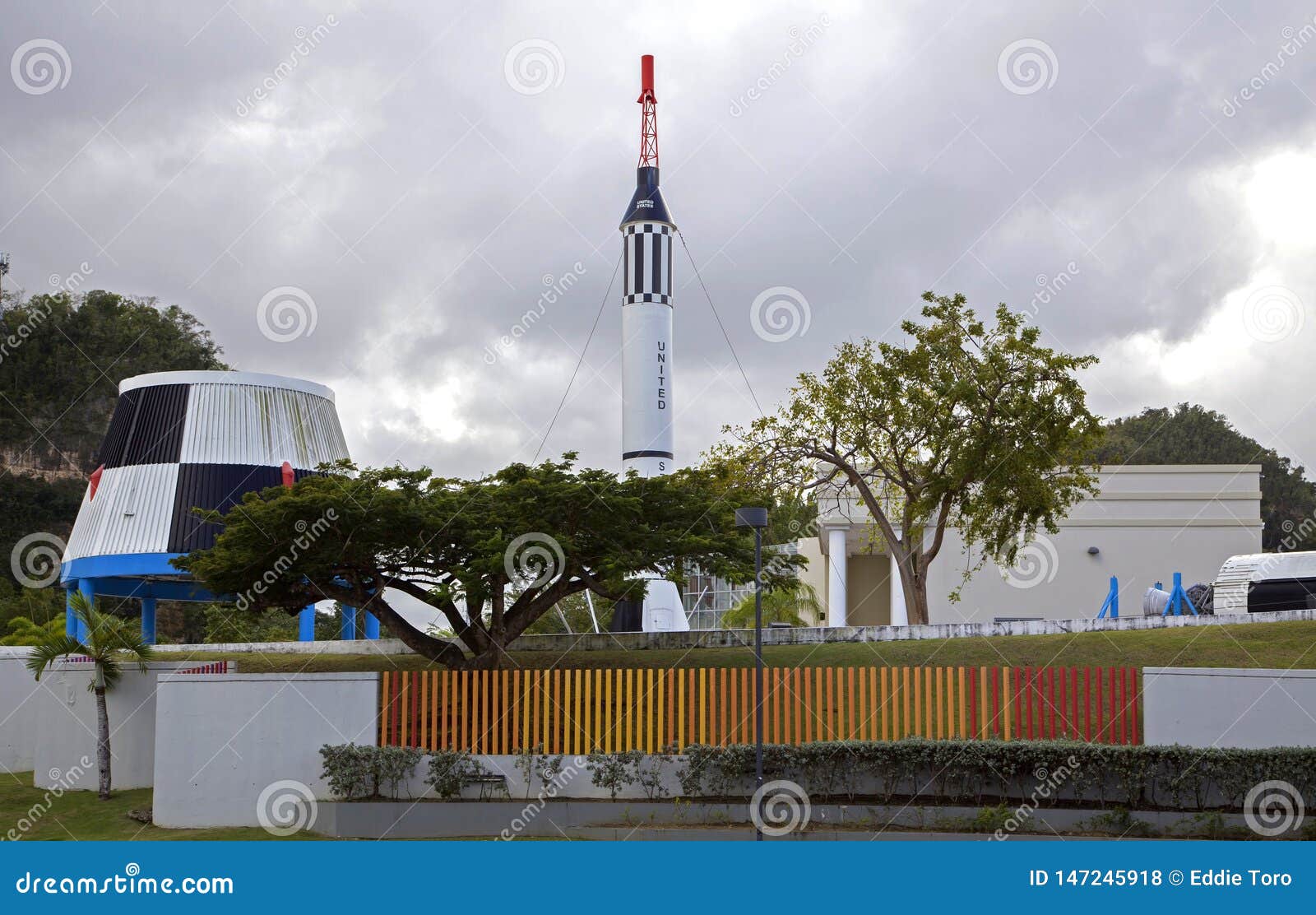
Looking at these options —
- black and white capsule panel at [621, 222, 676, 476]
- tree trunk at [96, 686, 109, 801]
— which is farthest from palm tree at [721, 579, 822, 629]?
tree trunk at [96, 686, 109, 801]

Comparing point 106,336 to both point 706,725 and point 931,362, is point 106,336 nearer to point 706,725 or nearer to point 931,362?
point 931,362

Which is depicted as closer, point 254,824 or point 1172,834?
point 1172,834

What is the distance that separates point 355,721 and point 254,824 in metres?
1.96

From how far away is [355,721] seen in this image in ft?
56.6

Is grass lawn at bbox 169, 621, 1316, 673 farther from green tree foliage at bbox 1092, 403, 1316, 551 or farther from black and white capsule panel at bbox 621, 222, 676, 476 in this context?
green tree foliage at bbox 1092, 403, 1316, 551

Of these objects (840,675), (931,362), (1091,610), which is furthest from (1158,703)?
(1091,610)

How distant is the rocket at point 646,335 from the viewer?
1255 inches

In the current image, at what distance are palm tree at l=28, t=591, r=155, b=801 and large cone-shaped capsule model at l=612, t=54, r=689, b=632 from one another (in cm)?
1371

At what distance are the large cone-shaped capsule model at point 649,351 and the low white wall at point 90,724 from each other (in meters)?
13.3

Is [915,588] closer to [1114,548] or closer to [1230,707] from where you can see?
[1230,707]

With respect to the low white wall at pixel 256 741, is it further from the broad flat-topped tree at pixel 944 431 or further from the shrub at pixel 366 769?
the broad flat-topped tree at pixel 944 431

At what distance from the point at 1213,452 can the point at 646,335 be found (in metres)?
43.4

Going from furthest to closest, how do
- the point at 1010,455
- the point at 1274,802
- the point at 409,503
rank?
1. the point at 1010,455
2. the point at 409,503
3. the point at 1274,802

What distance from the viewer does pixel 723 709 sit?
17.0 metres
